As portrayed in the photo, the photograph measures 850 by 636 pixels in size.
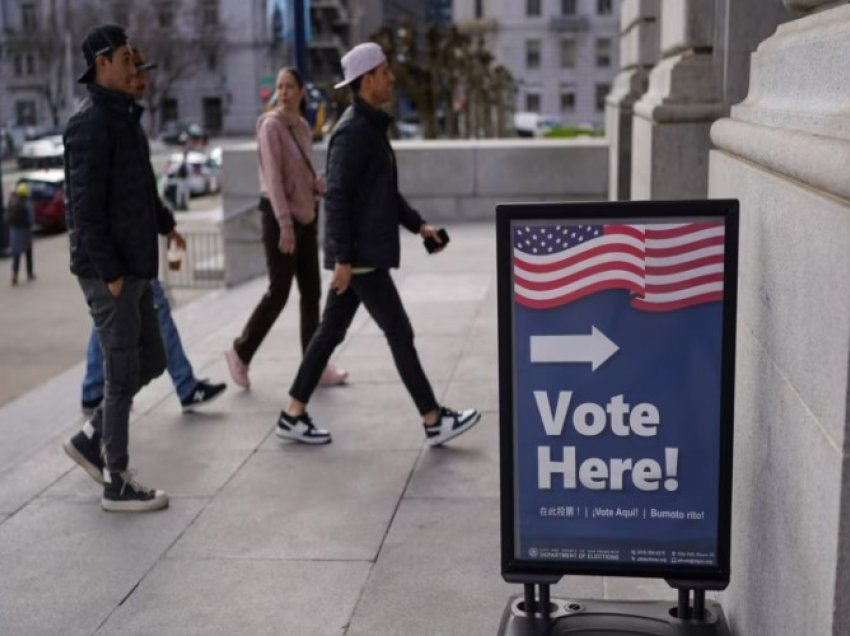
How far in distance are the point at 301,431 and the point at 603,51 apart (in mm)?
96059

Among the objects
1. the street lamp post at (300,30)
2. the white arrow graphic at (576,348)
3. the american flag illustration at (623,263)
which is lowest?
the white arrow graphic at (576,348)

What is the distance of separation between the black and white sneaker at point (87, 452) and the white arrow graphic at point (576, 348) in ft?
10.3

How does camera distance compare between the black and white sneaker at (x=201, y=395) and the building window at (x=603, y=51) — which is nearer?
the black and white sneaker at (x=201, y=395)

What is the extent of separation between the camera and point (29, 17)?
268ft

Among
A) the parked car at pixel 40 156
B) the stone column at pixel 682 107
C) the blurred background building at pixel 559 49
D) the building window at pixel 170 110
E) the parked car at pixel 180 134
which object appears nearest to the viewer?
the stone column at pixel 682 107

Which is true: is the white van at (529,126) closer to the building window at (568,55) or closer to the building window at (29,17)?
the building window at (568,55)

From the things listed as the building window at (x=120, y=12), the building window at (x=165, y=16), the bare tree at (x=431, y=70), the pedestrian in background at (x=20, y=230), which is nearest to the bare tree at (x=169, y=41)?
the building window at (x=165, y=16)

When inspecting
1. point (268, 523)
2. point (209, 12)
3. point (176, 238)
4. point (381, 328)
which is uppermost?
point (209, 12)

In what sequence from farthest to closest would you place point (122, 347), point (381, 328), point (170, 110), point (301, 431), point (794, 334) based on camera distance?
point (170, 110), point (301, 431), point (381, 328), point (122, 347), point (794, 334)

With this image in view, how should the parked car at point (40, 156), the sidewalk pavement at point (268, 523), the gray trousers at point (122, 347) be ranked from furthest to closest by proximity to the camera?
1. the parked car at point (40, 156)
2. the gray trousers at point (122, 347)
3. the sidewalk pavement at point (268, 523)

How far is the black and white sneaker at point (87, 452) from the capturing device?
19.4 feet

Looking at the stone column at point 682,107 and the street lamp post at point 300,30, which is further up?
the street lamp post at point 300,30

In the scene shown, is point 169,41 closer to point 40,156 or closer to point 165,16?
point 165,16

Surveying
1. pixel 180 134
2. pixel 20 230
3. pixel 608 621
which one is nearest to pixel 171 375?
pixel 608 621
